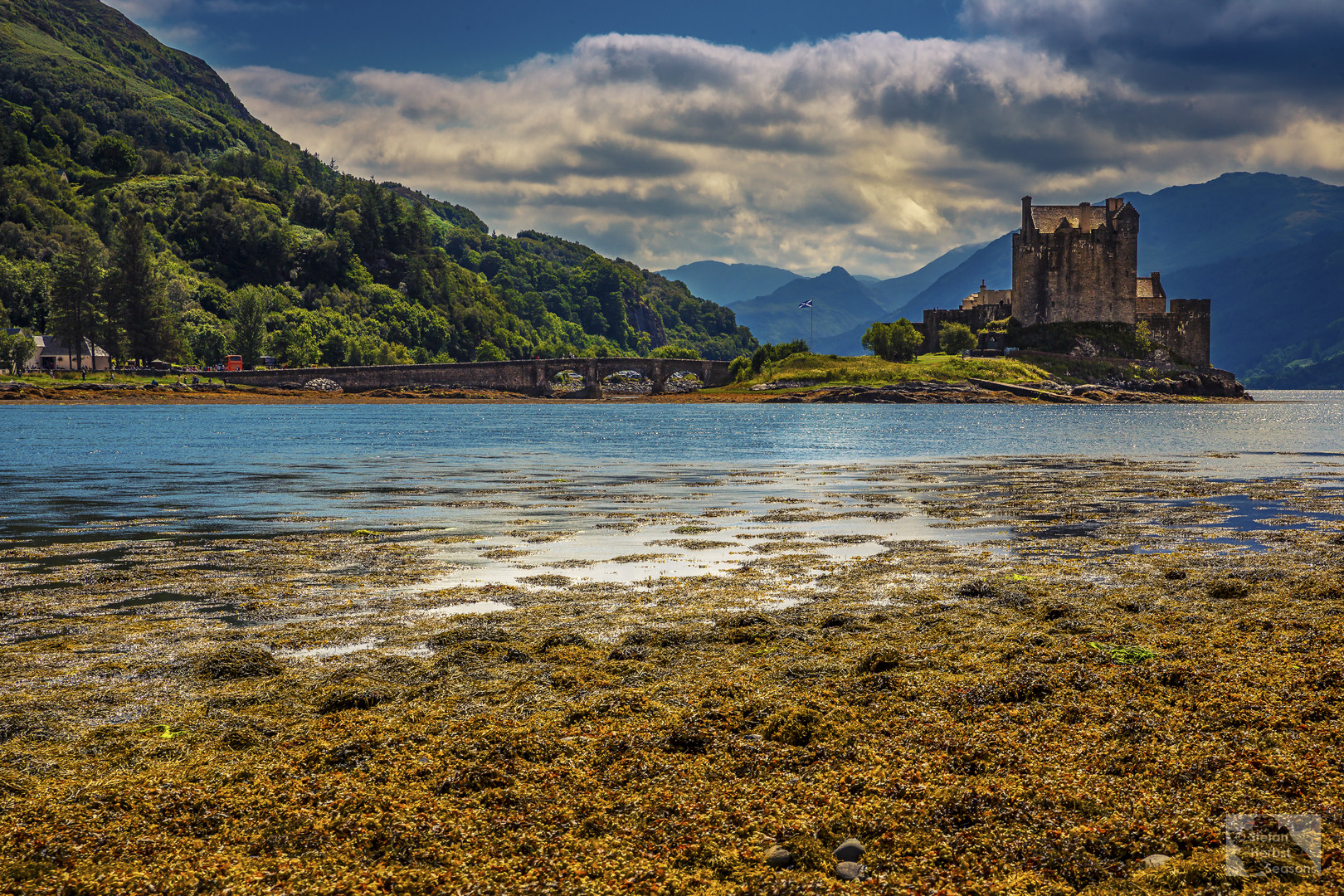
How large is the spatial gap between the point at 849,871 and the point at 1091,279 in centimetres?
18331

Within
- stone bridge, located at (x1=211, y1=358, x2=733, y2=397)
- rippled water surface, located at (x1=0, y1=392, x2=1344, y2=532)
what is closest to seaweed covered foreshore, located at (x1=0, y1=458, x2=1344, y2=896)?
rippled water surface, located at (x1=0, y1=392, x2=1344, y2=532)

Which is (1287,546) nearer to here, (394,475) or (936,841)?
(936,841)

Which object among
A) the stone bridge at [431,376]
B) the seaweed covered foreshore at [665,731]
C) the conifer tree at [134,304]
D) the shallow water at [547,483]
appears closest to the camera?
the seaweed covered foreshore at [665,731]

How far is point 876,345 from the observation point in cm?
18538

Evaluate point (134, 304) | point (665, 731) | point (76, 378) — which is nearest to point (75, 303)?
point (134, 304)

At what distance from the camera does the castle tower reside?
16775 centimetres

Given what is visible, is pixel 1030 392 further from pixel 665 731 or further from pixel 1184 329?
pixel 665 731

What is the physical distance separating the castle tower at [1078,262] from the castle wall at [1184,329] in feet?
20.3

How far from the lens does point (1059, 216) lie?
172250 millimetres

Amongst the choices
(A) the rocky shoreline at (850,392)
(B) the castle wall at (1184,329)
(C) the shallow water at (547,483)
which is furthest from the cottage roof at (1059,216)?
(C) the shallow water at (547,483)

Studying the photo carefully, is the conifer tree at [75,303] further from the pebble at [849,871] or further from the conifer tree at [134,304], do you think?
the pebble at [849,871]

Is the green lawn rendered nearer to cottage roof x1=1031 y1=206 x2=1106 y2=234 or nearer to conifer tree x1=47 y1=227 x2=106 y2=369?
conifer tree x1=47 y1=227 x2=106 y2=369

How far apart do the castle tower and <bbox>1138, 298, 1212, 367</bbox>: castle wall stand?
244 inches

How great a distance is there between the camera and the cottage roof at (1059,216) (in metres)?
170
